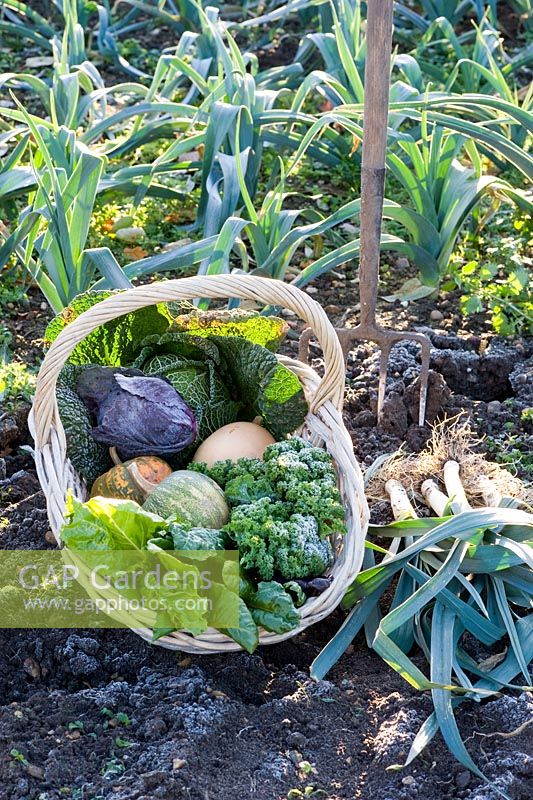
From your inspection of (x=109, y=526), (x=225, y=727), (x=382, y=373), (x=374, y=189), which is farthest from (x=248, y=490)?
(x=374, y=189)

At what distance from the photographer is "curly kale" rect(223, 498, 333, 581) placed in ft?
6.73

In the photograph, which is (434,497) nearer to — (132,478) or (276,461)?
(276,461)

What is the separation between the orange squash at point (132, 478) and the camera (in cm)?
225

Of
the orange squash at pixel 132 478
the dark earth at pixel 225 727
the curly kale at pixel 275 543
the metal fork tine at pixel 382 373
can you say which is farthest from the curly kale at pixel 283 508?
the metal fork tine at pixel 382 373

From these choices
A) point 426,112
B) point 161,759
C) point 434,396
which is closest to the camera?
point 161,759

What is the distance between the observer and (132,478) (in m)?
2.26

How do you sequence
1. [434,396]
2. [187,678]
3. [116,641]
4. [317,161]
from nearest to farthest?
[187,678], [116,641], [434,396], [317,161]

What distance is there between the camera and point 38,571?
91.7 inches

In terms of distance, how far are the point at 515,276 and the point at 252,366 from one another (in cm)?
129

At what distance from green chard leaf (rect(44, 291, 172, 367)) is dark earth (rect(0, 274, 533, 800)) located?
679 mm

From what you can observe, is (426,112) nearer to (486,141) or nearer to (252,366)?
(486,141)

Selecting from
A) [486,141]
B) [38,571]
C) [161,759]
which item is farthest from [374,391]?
[161,759]

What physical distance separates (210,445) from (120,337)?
371mm

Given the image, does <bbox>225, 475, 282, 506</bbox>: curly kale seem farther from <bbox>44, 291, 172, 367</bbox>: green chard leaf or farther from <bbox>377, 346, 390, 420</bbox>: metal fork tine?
<bbox>377, 346, 390, 420</bbox>: metal fork tine
